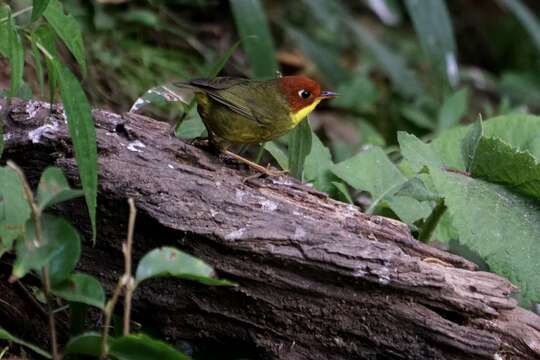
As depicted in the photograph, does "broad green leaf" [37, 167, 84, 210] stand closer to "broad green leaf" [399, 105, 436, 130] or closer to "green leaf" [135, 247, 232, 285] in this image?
"green leaf" [135, 247, 232, 285]

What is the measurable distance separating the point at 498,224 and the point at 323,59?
10.9 ft

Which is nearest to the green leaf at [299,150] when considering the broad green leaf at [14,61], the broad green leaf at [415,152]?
the broad green leaf at [415,152]

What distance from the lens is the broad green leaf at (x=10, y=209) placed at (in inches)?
87.3

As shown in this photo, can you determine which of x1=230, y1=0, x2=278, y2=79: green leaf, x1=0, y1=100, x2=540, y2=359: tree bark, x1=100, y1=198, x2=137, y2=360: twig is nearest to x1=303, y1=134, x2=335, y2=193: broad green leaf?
x1=0, y1=100, x2=540, y2=359: tree bark

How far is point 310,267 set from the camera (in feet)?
→ 8.16

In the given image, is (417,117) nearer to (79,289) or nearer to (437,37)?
(437,37)

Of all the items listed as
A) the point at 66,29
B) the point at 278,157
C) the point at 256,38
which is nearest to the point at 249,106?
the point at 278,157

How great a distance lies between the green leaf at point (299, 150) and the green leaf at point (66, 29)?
885 millimetres

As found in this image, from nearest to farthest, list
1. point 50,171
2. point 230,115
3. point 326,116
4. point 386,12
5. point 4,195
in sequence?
point 50,171, point 4,195, point 230,115, point 326,116, point 386,12

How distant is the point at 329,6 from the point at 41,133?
3820mm

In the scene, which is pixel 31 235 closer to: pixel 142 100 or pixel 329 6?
pixel 142 100

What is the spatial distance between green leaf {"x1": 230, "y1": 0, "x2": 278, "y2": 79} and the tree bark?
246 cm

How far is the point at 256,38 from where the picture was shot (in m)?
4.97

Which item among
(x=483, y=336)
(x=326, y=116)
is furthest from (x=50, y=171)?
(x=326, y=116)
